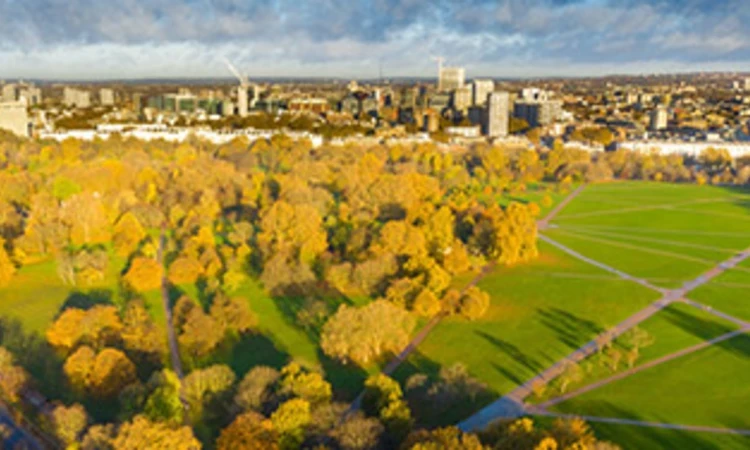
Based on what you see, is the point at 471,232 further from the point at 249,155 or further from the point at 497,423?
the point at 249,155

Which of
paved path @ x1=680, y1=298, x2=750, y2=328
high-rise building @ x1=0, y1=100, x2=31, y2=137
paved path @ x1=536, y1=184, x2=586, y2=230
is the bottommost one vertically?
paved path @ x1=680, y1=298, x2=750, y2=328

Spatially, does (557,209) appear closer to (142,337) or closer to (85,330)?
(142,337)

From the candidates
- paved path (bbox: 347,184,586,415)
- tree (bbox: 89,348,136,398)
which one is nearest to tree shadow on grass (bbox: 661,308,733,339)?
paved path (bbox: 347,184,586,415)

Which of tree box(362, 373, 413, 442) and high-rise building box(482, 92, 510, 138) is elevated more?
high-rise building box(482, 92, 510, 138)

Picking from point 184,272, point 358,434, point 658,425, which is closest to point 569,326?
point 658,425

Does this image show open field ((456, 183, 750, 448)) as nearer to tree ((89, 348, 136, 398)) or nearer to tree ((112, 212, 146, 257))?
tree ((89, 348, 136, 398))

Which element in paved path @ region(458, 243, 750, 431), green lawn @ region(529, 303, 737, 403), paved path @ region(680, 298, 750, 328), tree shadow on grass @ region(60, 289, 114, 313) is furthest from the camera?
tree shadow on grass @ region(60, 289, 114, 313)

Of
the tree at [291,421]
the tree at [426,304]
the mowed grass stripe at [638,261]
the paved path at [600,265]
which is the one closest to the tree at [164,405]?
the tree at [291,421]
